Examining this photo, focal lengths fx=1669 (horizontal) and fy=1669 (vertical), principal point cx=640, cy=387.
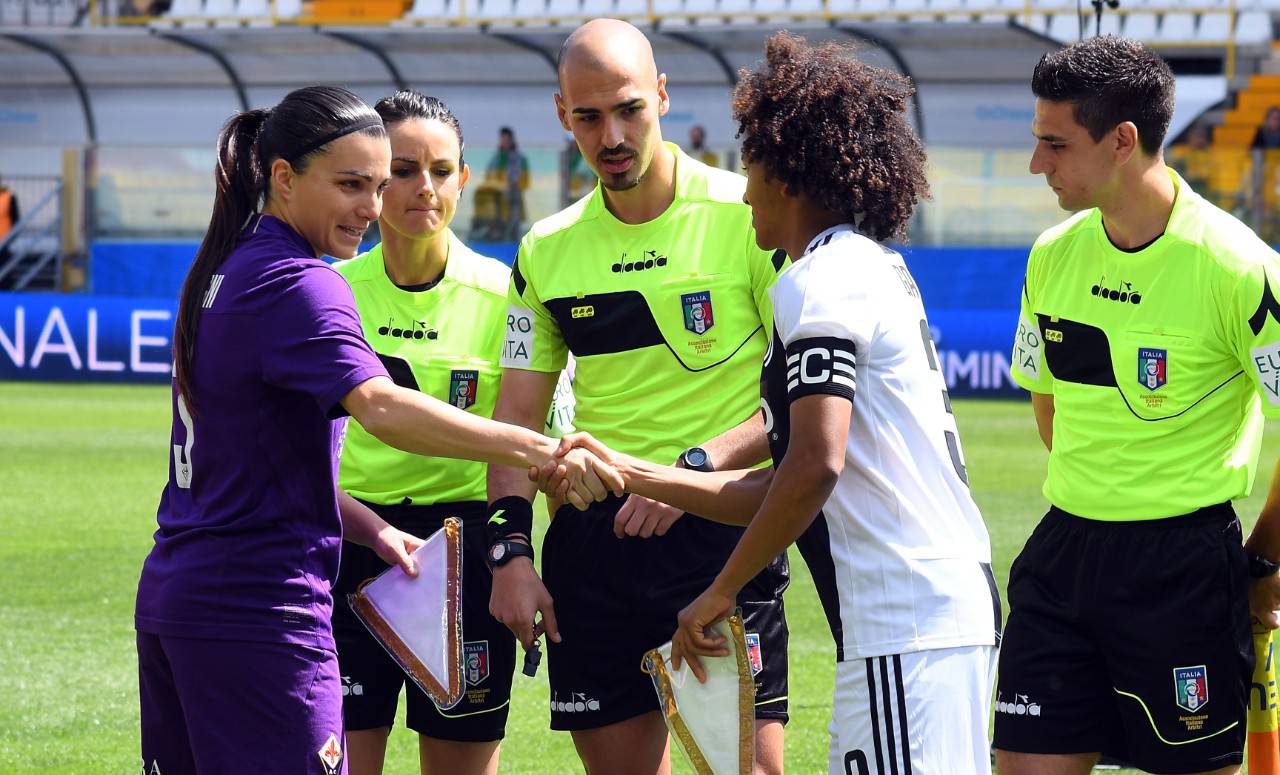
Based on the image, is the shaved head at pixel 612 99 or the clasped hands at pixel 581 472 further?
the shaved head at pixel 612 99

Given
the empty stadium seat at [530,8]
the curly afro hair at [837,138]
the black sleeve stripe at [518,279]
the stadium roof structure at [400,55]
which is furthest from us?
the empty stadium seat at [530,8]

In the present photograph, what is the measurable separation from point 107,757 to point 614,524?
2954 mm

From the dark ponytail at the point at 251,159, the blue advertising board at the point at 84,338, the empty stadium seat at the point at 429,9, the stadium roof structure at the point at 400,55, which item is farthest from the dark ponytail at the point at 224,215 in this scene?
the empty stadium seat at the point at 429,9

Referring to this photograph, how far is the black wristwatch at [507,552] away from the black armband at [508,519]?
0.02 meters

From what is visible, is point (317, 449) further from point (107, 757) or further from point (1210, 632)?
point (107, 757)

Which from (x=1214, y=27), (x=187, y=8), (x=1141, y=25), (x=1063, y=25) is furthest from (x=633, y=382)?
(x=187, y=8)

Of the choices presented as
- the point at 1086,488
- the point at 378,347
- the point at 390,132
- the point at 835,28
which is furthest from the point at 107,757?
the point at 835,28

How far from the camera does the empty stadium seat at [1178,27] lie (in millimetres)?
25266

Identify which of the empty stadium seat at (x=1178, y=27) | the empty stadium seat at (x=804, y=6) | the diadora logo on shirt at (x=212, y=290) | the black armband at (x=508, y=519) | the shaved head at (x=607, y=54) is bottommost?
the black armband at (x=508, y=519)

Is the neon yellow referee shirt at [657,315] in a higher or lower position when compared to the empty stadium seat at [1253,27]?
lower

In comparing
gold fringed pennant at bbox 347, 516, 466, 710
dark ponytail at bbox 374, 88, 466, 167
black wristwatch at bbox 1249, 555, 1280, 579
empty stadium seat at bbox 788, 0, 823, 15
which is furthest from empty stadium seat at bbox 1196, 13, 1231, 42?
gold fringed pennant at bbox 347, 516, 466, 710

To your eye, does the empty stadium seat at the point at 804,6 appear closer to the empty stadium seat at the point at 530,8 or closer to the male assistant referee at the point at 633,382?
the empty stadium seat at the point at 530,8

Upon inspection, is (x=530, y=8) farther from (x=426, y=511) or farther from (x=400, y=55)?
(x=426, y=511)

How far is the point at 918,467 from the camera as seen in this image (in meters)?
3.13
